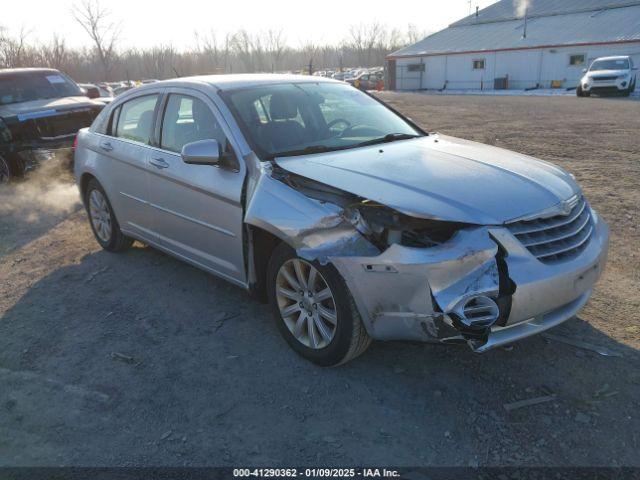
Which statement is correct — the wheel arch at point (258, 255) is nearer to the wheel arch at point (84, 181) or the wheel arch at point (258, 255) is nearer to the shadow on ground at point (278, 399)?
the shadow on ground at point (278, 399)

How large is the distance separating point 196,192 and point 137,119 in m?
1.36

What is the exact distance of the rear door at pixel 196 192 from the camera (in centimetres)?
357

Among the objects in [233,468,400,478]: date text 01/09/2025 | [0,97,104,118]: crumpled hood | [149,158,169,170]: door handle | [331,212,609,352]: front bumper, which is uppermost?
[0,97,104,118]: crumpled hood

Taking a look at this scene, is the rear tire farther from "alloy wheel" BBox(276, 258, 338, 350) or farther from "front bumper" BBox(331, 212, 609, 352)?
"front bumper" BBox(331, 212, 609, 352)

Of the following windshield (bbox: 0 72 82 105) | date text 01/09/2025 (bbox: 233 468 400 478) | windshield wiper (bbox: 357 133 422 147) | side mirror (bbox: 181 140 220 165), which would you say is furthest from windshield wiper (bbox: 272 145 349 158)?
windshield (bbox: 0 72 82 105)

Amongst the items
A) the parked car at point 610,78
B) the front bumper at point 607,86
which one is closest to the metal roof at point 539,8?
the parked car at point 610,78

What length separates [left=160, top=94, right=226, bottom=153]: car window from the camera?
3863 mm

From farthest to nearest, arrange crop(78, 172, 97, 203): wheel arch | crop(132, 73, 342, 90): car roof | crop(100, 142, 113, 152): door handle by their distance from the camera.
A: 1. crop(78, 172, 97, 203): wheel arch
2. crop(100, 142, 113, 152): door handle
3. crop(132, 73, 342, 90): car roof

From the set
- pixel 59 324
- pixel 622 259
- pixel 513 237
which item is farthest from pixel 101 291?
pixel 622 259

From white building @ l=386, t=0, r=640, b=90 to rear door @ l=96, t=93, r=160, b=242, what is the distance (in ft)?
110

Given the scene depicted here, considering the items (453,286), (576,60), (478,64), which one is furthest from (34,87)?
(478,64)

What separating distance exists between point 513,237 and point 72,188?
8041mm

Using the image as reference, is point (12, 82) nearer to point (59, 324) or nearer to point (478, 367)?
point (59, 324)

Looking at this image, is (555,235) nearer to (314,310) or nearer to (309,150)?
(314,310)
